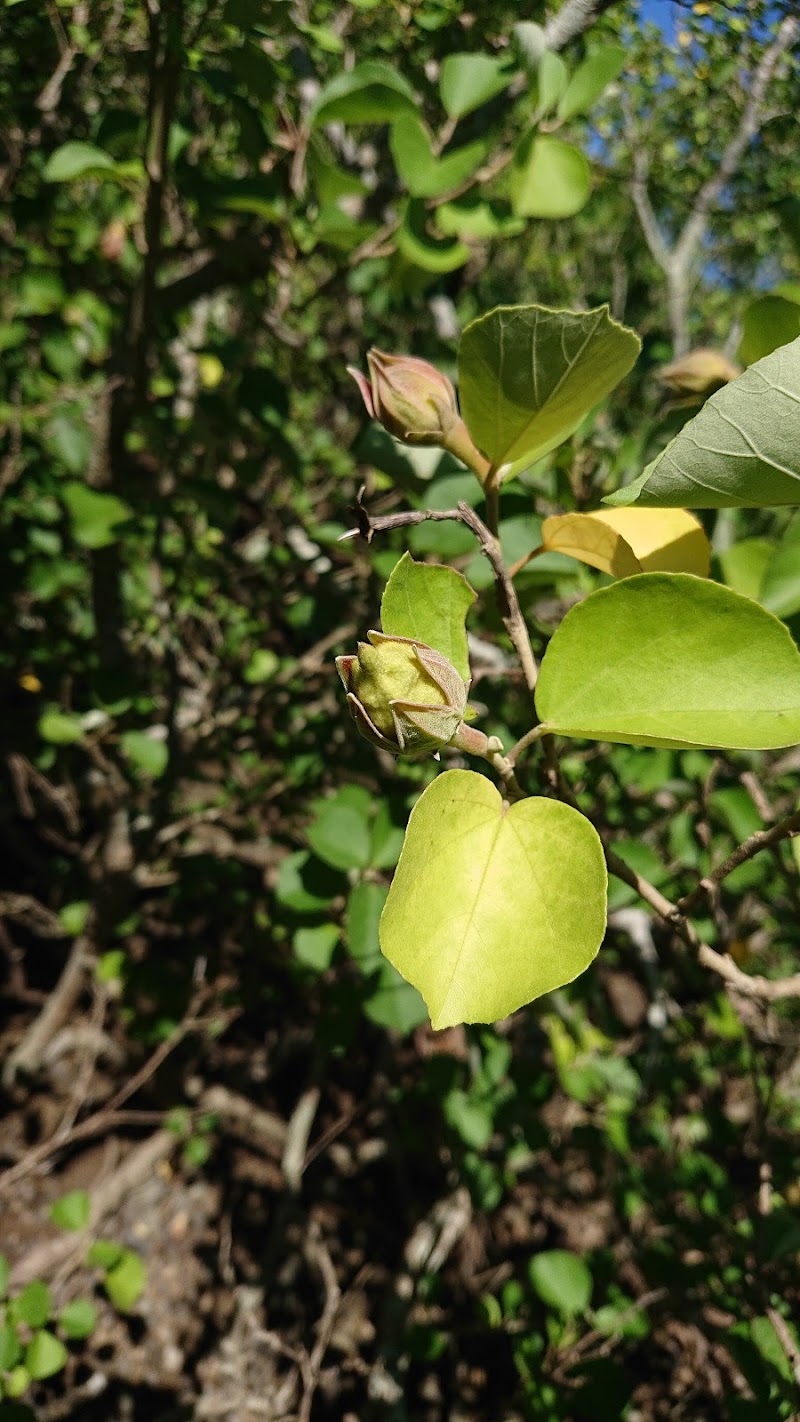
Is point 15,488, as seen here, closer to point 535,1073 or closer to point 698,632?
point 535,1073

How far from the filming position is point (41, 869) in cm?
222

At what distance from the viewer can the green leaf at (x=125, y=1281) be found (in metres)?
1.64

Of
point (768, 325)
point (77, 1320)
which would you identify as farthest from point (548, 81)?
point (77, 1320)

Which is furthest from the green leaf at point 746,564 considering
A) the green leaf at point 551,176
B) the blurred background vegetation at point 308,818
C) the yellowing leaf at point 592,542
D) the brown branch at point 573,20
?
the brown branch at point 573,20

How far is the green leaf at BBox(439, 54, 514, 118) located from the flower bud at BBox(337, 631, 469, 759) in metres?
0.86

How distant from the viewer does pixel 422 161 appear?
3.10 ft

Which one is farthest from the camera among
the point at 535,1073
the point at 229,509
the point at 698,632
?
the point at 535,1073

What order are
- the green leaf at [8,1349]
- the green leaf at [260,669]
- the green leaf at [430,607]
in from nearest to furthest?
the green leaf at [430,607] → the green leaf at [8,1349] → the green leaf at [260,669]

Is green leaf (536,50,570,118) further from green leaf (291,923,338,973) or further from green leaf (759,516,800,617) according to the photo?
→ green leaf (291,923,338,973)

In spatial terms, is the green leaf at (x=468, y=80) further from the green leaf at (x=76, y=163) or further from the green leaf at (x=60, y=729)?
the green leaf at (x=60, y=729)

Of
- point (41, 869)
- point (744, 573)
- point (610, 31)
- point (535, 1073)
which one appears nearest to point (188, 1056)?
point (41, 869)

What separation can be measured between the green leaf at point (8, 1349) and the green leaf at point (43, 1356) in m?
0.02

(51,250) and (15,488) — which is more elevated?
(51,250)

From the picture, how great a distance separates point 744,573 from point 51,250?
2135 mm
